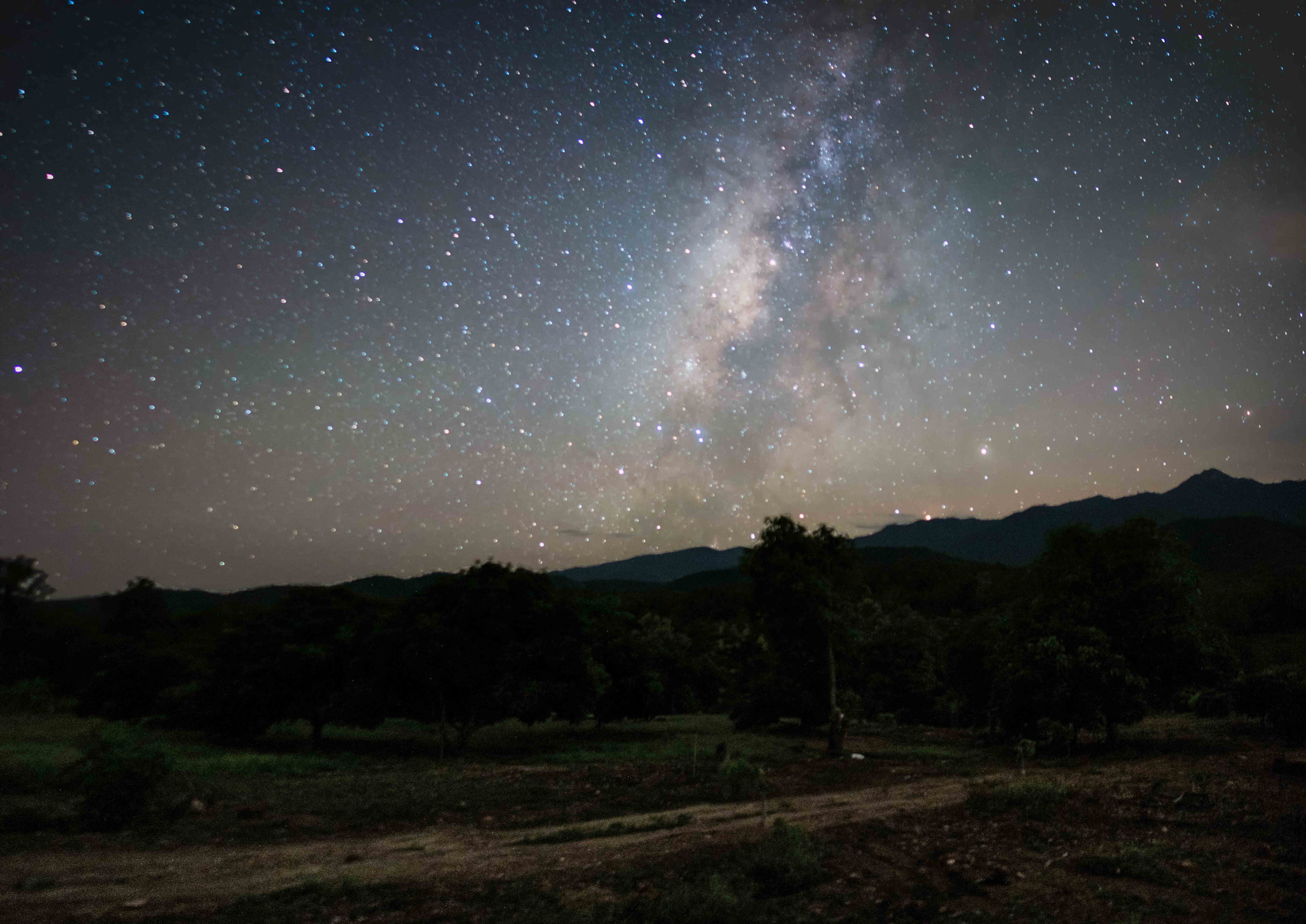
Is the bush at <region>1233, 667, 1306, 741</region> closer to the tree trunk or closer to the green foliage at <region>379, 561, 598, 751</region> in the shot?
the tree trunk

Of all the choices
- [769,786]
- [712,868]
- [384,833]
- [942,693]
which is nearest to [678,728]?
[942,693]

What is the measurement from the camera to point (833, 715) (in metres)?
27.6

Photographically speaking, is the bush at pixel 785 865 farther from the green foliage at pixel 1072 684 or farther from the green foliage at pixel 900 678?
the green foliage at pixel 900 678

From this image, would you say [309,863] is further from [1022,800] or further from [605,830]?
[1022,800]

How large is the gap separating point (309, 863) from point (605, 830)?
612 centimetres

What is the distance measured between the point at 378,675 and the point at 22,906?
2038 centimetres

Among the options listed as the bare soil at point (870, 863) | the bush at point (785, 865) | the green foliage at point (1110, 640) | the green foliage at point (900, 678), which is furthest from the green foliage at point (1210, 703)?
the bush at point (785, 865)

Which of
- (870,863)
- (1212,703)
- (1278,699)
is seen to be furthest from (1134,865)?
(1212,703)

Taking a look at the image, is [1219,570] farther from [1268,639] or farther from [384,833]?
[384,833]

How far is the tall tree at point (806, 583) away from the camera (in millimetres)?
28578

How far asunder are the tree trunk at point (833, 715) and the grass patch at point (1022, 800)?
443 inches

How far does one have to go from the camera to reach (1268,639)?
5403 cm

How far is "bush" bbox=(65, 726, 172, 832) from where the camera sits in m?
15.1

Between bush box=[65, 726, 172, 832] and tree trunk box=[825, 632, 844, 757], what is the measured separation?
22695 mm
